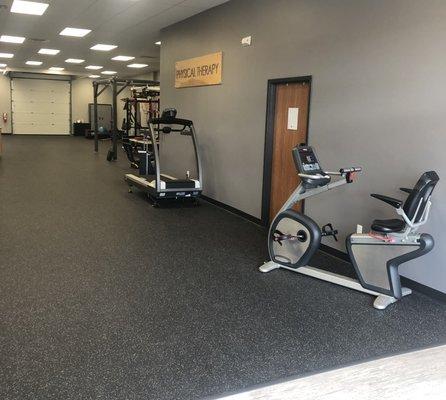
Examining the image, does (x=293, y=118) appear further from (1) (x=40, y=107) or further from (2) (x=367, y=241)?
(1) (x=40, y=107)

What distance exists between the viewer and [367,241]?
11.2ft

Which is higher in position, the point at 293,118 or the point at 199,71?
the point at 199,71

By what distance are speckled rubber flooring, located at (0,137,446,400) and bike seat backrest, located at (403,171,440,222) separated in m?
0.78

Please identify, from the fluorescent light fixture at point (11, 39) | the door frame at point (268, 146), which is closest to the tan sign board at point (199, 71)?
the door frame at point (268, 146)

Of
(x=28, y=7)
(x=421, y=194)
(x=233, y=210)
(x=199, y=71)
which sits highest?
(x=28, y=7)

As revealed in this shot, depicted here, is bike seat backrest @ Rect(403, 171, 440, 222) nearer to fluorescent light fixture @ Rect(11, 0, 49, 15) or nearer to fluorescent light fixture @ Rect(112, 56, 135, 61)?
fluorescent light fixture @ Rect(11, 0, 49, 15)

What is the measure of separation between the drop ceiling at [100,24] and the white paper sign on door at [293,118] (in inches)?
91.7

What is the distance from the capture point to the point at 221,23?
6.52 m

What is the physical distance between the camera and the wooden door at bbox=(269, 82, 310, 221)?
16.5 ft

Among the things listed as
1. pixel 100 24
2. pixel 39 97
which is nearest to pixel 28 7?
pixel 100 24

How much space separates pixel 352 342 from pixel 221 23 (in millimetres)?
5269

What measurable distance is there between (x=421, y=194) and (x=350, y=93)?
59.4 inches

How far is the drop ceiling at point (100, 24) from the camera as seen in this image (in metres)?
6.84

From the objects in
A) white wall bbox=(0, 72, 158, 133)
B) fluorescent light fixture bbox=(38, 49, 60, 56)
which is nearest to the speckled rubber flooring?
fluorescent light fixture bbox=(38, 49, 60, 56)
